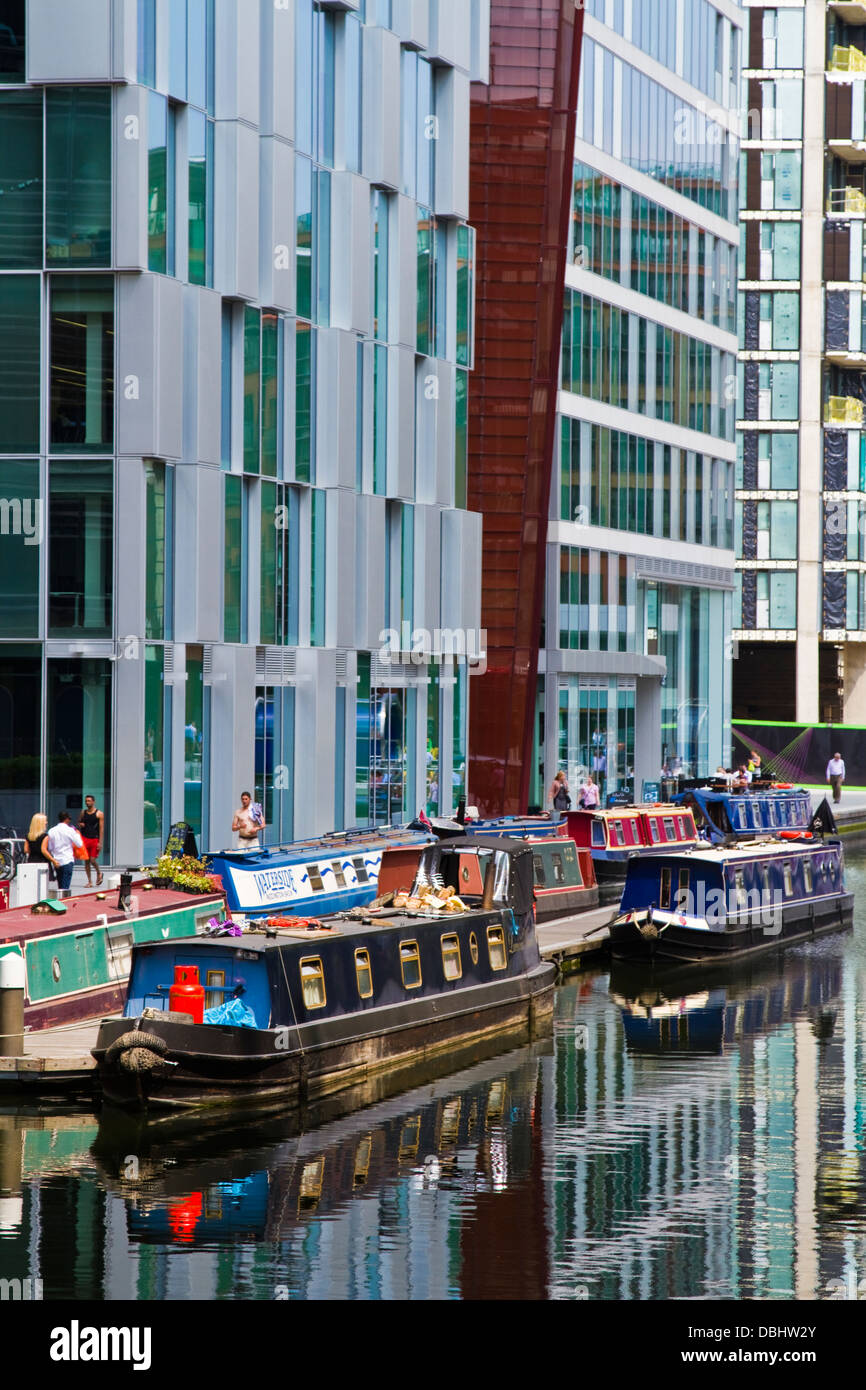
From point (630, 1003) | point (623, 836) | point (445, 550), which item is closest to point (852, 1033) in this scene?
point (630, 1003)

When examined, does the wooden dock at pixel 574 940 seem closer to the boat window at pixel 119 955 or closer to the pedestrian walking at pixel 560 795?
the boat window at pixel 119 955

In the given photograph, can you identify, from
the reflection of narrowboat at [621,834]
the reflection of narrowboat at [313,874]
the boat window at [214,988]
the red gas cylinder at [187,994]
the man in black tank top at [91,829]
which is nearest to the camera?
the red gas cylinder at [187,994]

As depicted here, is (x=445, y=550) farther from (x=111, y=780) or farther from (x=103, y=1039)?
(x=103, y=1039)

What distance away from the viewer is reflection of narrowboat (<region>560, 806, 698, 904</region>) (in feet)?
157

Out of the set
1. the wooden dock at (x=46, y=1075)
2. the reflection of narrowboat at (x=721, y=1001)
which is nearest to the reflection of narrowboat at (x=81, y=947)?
the wooden dock at (x=46, y=1075)

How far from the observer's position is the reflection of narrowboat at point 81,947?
2508 centimetres

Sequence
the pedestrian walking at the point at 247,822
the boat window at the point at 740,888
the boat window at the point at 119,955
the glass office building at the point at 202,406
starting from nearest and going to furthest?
the boat window at the point at 119,955 < the glass office building at the point at 202,406 < the pedestrian walking at the point at 247,822 < the boat window at the point at 740,888

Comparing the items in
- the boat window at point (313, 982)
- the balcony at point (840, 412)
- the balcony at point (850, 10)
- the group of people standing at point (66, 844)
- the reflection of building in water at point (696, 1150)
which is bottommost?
the reflection of building in water at point (696, 1150)

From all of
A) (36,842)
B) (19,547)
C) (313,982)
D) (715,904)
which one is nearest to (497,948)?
(313,982)

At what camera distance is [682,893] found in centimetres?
3909

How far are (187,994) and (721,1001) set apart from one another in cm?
1384

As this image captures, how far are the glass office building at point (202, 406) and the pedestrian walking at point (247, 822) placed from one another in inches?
48.5

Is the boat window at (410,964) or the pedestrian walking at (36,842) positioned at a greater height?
the pedestrian walking at (36,842)

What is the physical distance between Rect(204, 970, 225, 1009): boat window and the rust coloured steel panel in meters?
31.3
